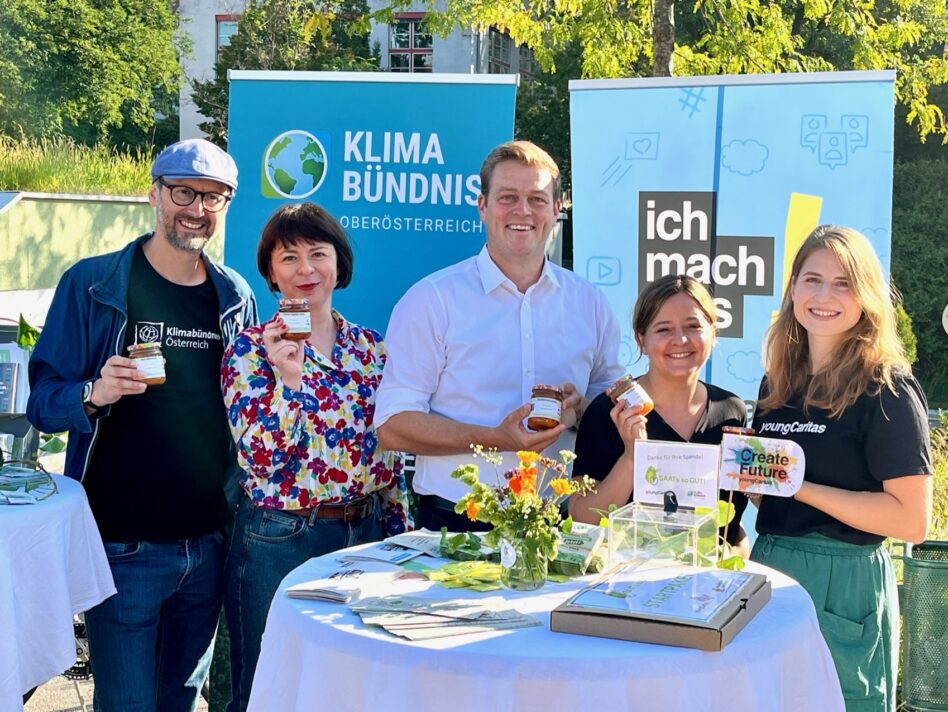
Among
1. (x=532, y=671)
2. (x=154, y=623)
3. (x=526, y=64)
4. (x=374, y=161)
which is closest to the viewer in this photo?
(x=532, y=671)

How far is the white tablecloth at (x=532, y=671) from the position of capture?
181cm

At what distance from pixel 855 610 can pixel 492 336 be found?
1.33 m

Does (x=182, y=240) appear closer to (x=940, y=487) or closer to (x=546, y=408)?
(x=546, y=408)

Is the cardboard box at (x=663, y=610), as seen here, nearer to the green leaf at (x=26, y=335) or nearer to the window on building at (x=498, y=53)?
the green leaf at (x=26, y=335)

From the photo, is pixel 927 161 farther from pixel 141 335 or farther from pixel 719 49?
pixel 141 335

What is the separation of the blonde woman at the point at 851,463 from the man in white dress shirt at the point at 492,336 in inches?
27.4

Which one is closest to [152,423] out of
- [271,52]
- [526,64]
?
[271,52]

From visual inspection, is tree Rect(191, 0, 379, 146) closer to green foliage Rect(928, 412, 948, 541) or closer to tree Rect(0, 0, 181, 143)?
tree Rect(0, 0, 181, 143)

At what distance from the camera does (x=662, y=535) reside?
238cm

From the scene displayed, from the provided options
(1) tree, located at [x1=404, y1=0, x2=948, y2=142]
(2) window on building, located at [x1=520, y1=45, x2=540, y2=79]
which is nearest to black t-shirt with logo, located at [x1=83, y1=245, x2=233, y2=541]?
(1) tree, located at [x1=404, y1=0, x2=948, y2=142]

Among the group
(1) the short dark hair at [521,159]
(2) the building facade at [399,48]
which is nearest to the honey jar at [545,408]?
(1) the short dark hair at [521,159]

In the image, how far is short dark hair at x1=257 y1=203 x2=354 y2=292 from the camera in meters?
3.20

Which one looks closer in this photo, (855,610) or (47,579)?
(855,610)

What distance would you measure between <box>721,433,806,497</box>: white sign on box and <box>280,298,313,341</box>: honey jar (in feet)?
3.95
